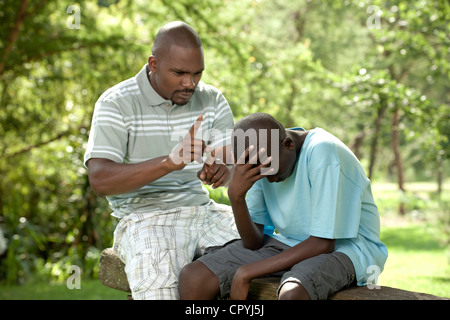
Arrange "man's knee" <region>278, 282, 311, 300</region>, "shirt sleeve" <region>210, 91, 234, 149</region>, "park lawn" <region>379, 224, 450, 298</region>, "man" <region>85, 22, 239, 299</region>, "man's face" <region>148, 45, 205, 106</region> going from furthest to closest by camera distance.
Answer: "park lawn" <region>379, 224, 450, 298</region> < "shirt sleeve" <region>210, 91, 234, 149</region> < "man's face" <region>148, 45, 205, 106</region> < "man" <region>85, 22, 239, 299</region> < "man's knee" <region>278, 282, 311, 300</region>

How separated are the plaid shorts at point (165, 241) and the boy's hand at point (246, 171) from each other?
55cm

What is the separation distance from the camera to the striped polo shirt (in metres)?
2.93

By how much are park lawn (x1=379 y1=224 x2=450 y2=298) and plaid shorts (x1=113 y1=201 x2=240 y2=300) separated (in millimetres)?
2776

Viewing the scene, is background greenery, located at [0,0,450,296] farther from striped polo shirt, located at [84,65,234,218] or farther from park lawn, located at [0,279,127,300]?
striped polo shirt, located at [84,65,234,218]

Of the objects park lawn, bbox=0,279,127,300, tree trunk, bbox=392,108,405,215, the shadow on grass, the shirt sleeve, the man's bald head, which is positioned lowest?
the shadow on grass

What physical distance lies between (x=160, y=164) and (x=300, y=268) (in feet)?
2.66

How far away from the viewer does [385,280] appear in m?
5.68

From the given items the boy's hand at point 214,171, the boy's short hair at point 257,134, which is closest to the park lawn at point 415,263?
the boy's hand at point 214,171

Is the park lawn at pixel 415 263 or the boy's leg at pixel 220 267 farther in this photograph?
the park lawn at pixel 415 263

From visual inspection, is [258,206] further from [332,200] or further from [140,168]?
[140,168]

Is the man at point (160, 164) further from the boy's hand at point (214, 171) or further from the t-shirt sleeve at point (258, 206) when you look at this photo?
the t-shirt sleeve at point (258, 206)

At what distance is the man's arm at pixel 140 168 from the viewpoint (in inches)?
98.9

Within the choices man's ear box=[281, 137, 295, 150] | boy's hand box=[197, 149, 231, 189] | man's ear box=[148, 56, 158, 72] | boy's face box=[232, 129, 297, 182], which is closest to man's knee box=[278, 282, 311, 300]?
boy's face box=[232, 129, 297, 182]
